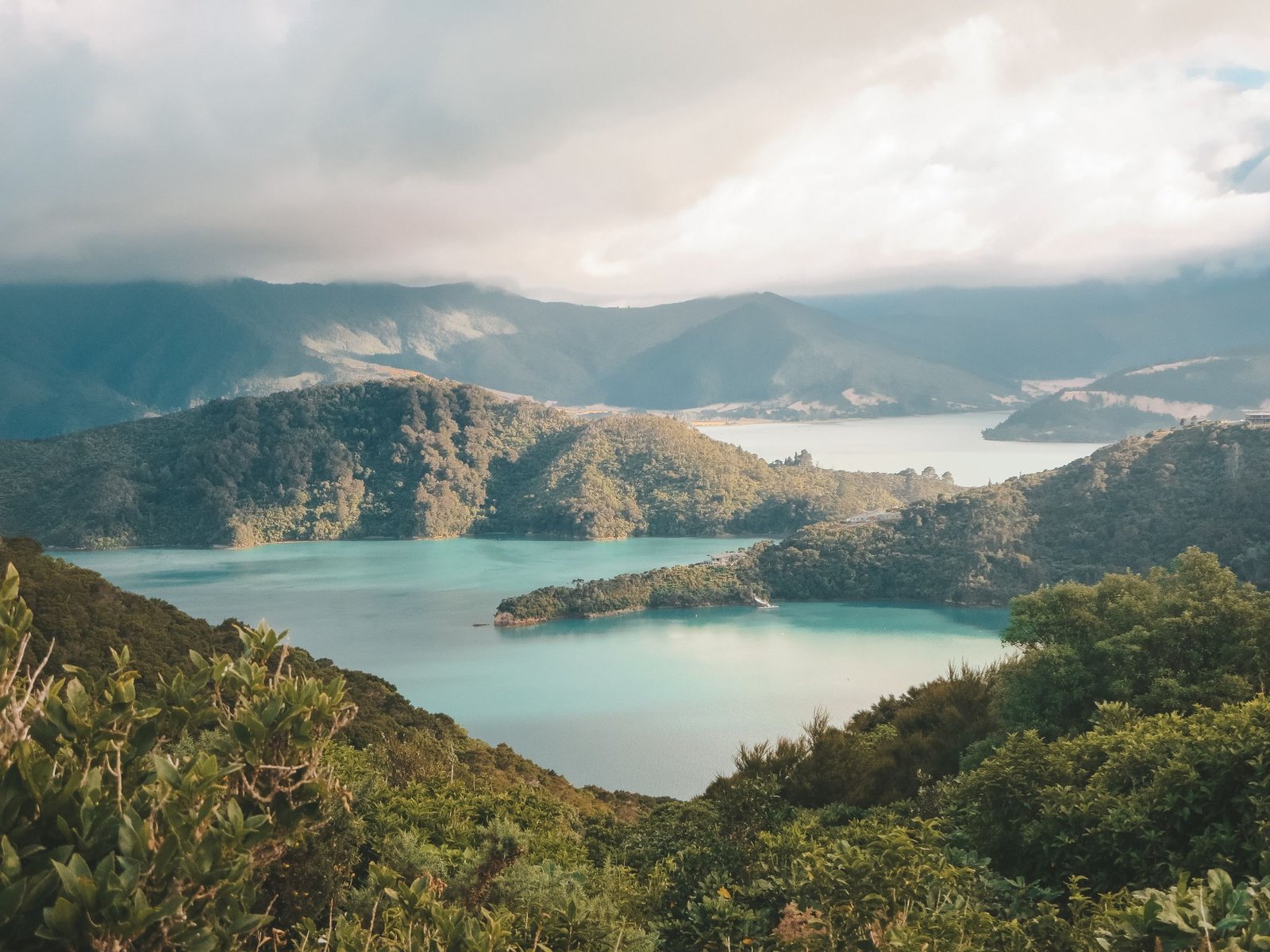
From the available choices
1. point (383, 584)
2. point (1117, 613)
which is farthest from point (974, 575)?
point (1117, 613)

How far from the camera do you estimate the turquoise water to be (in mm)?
40969

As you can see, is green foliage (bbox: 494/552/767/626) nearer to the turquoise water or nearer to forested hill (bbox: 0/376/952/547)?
the turquoise water

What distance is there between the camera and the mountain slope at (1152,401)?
483ft

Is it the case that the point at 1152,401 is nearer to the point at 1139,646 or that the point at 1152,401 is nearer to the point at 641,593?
the point at 641,593

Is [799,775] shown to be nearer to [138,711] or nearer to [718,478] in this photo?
[138,711]

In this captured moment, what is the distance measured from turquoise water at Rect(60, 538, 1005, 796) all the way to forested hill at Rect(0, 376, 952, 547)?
1138 centimetres

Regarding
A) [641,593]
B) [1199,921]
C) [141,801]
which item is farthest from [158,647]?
[641,593]

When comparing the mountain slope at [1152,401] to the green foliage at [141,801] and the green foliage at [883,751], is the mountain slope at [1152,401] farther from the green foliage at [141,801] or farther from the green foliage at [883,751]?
the green foliage at [141,801]

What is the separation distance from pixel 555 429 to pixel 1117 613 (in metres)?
109

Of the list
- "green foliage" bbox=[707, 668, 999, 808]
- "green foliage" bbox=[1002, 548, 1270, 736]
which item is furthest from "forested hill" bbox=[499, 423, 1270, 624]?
"green foliage" bbox=[1002, 548, 1270, 736]

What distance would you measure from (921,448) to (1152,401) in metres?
35.0

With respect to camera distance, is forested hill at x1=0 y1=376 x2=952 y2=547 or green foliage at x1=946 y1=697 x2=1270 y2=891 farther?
forested hill at x1=0 y1=376 x2=952 y2=547

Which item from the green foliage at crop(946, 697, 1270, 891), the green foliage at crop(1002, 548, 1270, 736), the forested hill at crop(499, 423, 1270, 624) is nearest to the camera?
the green foliage at crop(946, 697, 1270, 891)

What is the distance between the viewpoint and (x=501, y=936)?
333 centimetres
